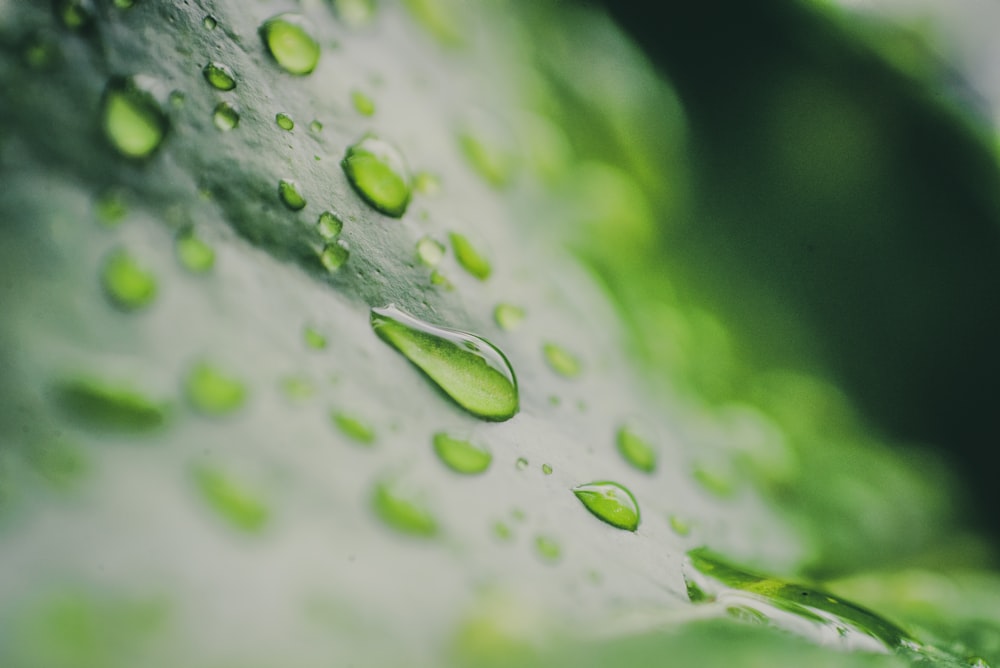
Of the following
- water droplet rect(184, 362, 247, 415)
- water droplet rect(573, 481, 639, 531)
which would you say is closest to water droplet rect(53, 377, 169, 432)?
water droplet rect(184, 362, 247, 415)

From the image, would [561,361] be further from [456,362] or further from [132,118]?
[132,118]

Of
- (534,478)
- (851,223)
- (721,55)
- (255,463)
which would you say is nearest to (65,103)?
(255,463)

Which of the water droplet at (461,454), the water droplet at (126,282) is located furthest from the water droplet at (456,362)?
the water droplet at (126,282)

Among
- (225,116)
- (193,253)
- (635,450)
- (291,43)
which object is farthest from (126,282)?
(635,450)

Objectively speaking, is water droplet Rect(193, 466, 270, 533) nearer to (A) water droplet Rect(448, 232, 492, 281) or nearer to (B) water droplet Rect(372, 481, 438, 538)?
(B) water droplet Rect(372, 481, 438, 538)

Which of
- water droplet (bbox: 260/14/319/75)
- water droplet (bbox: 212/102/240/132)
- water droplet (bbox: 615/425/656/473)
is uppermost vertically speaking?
water droplet (bbox: 260/14/319/75)
